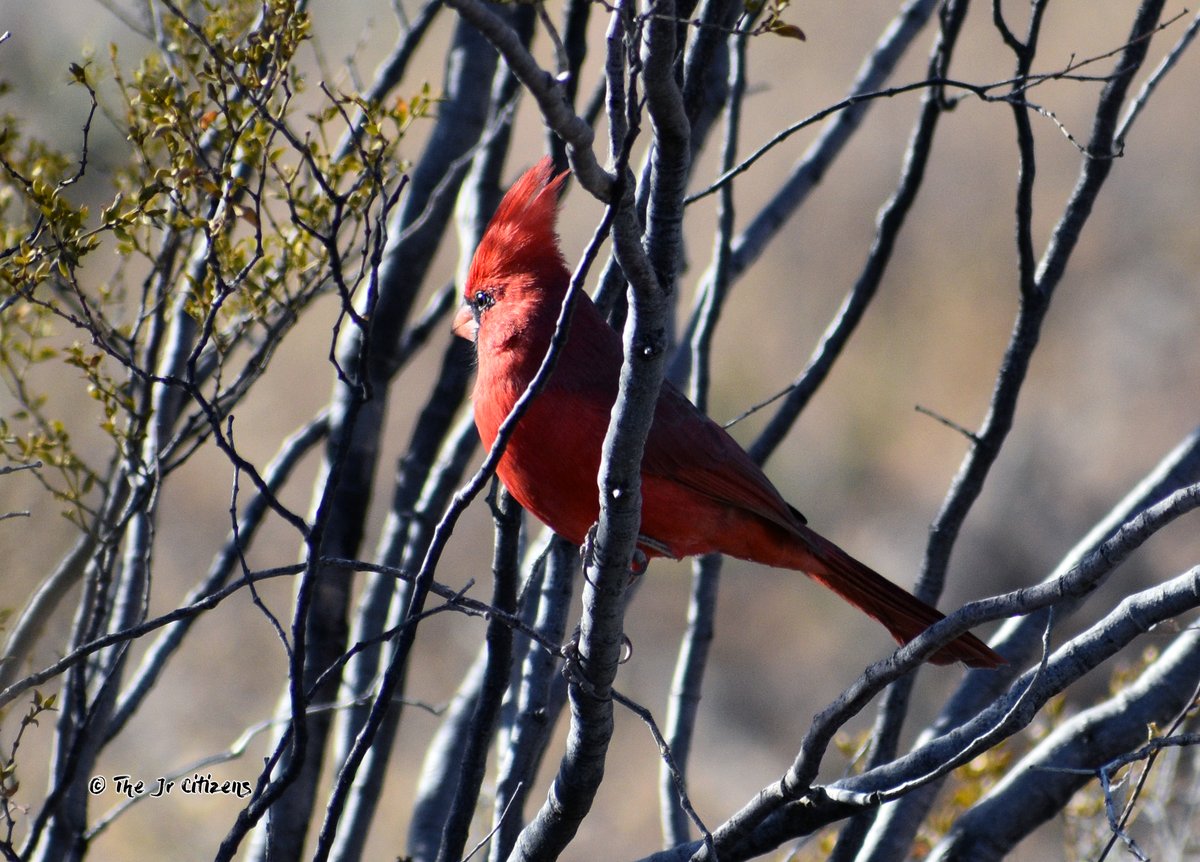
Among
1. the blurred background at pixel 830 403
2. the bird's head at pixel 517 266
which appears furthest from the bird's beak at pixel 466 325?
the blurred background at pixel 830 403

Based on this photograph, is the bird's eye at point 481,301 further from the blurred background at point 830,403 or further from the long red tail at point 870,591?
the blurred background at point 830,403

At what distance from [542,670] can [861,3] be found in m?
12.4

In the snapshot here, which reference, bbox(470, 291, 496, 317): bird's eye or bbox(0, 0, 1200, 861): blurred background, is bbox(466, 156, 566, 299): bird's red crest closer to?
bbox(470, 291, 496, 317): bird's eye

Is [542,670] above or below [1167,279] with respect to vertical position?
below

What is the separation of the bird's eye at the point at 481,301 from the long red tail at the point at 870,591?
96cm

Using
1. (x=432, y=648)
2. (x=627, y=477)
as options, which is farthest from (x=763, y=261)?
(x=627, y=477)

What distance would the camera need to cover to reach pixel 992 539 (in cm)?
959

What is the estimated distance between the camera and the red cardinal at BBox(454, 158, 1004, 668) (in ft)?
8.98

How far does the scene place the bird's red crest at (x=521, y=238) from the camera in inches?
118

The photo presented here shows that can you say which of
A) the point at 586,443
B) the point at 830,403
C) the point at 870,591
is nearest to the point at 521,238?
the point at 586,443

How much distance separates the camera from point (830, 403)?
38.8 feet

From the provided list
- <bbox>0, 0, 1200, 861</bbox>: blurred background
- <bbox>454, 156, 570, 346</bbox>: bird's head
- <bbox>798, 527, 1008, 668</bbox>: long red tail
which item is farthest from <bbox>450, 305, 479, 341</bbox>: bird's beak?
<bbox>0, 0, 1200, 861</bbox>: blurred background

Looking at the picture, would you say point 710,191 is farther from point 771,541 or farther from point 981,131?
point 981,131

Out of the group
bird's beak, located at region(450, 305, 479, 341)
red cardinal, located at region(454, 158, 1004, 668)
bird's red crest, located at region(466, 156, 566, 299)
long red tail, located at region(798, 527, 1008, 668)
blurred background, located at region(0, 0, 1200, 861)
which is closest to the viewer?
red cardinal, located at region(454, 158, 1004, 668)
